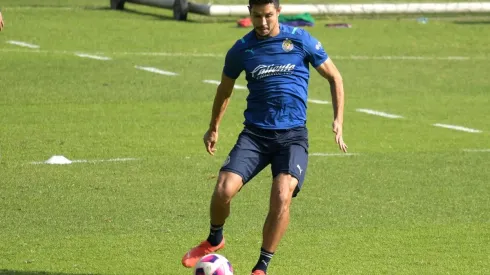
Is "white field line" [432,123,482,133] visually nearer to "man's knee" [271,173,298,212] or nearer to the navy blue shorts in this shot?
the navy blue shorts

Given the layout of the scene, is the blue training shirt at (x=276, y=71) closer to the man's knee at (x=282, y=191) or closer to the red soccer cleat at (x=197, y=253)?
the man's knee at (x=282, y=191)

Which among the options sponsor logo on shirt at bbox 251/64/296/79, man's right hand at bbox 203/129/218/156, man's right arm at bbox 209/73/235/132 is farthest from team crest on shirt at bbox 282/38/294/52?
man's right hand at bbox 203/129/218/156

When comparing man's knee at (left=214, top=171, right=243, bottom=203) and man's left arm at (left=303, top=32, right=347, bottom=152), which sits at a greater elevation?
man's left arm at (left=303, top=32, right=347, bottom=152)

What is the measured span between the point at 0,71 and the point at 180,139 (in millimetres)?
5948

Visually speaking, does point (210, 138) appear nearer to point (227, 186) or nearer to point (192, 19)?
point (227, 186)

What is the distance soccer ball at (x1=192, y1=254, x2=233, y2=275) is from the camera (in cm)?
906

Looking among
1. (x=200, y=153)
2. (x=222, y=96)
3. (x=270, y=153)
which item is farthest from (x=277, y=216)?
(x=200, y=153)

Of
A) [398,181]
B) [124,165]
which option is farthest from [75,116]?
[398,181]

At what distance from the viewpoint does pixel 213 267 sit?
907cm

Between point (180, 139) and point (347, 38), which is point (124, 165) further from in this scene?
point (347, 38)

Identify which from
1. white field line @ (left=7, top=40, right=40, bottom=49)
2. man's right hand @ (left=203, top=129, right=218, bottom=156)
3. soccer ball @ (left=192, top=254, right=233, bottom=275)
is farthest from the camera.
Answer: white field line @ (left=7, top=40, right=40, bottom=49)

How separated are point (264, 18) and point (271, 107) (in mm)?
749

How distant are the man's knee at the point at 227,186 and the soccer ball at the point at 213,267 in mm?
565

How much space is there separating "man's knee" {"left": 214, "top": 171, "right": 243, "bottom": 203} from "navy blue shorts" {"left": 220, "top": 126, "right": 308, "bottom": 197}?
0.23ft
